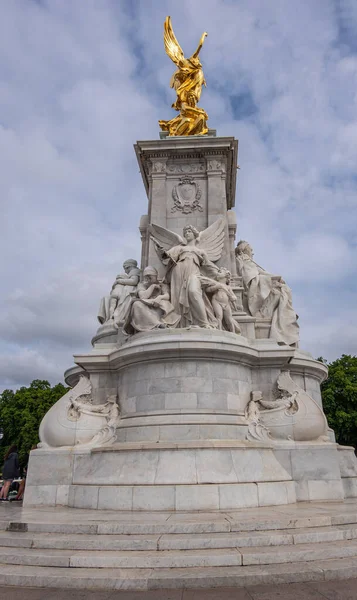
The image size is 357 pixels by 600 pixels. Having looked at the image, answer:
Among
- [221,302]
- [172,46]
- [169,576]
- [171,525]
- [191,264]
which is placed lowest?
[169,576]

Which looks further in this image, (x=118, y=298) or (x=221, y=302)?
(x=118, y=298)

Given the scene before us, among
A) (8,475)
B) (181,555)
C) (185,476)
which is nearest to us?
(181,555)

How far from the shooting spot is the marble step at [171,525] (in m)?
Result: 7.18

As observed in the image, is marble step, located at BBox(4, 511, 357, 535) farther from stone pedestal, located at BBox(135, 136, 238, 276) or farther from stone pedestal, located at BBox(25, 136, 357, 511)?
stone pedestal, located at BBox(135, 136, 238, 276)

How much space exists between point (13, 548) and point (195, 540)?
8.47 ft

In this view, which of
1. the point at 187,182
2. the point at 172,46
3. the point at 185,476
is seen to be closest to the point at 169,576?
the point at 185,476

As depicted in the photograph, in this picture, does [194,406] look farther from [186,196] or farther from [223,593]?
[186,196]

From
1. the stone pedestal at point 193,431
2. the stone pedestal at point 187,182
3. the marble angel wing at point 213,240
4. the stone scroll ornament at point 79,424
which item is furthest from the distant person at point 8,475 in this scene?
the marble angel wing at point 213,240

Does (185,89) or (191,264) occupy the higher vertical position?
(185,89)

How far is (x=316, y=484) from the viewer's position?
1104cm

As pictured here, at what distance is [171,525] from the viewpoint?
7.21 meters

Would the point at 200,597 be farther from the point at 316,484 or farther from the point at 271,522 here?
the point at 316,484

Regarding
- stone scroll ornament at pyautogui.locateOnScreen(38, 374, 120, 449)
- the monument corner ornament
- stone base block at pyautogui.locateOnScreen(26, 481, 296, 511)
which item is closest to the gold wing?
the monument corner ornament

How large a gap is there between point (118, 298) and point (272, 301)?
17.1 ft
